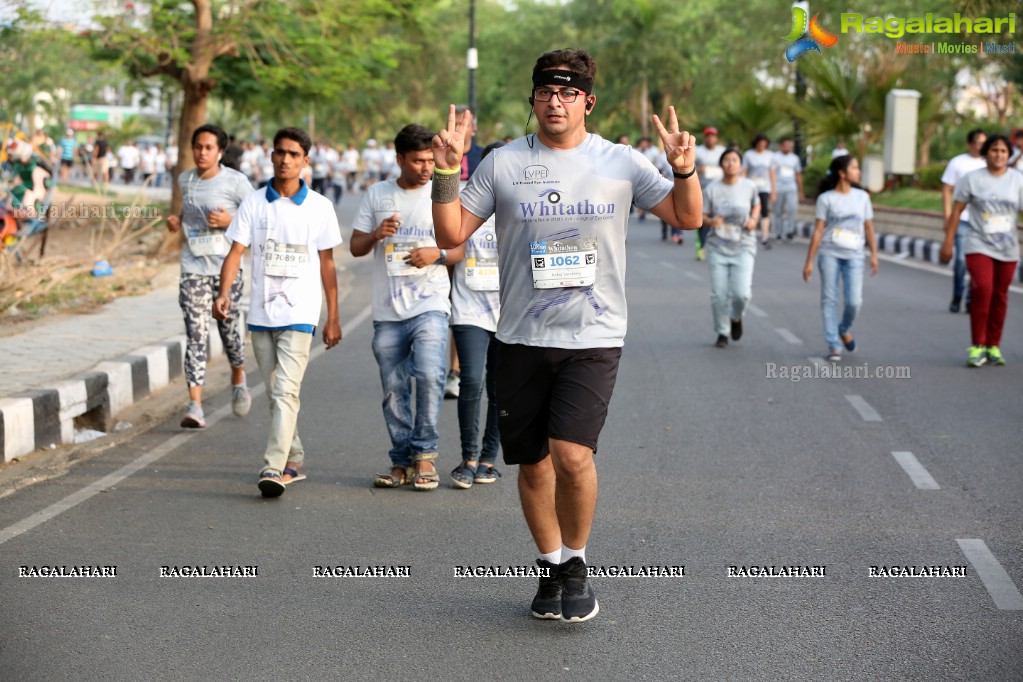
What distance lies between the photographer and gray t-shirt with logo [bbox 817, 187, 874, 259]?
40.9 ft

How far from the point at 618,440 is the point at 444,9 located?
6354cm

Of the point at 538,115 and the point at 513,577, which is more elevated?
the point at 538,115

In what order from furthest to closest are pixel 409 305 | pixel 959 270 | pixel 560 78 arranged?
pixel 959 270 < pixel 409 305 < pixel 560 78

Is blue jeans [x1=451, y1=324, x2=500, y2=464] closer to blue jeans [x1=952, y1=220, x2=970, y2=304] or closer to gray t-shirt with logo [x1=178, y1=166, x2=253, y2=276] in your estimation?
gray t-shirt with logo [x1=178, y1=166, x2=253, y2=276]

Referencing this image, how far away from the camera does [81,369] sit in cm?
1028

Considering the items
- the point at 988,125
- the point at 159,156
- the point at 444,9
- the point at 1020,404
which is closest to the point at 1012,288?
the point at 1020,404

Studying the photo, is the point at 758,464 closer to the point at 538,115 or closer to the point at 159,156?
the point at 538,115

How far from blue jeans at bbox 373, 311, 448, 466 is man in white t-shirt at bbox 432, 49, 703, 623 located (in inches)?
85.5

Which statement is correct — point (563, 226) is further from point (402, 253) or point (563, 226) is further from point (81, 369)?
point (81, 369)

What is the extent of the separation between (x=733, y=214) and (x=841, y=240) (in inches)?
43.1

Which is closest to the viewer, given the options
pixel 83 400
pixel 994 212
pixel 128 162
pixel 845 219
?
pixel 83 400

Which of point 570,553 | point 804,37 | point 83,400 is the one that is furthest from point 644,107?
point 570,553

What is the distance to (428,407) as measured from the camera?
7.53 meters

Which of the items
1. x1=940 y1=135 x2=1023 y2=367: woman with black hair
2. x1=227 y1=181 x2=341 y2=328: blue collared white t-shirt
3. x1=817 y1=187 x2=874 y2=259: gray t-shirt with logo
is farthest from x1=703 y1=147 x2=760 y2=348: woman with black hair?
x1=227 y1=181 x2=341 y2=328: blue collared white t-shirt
